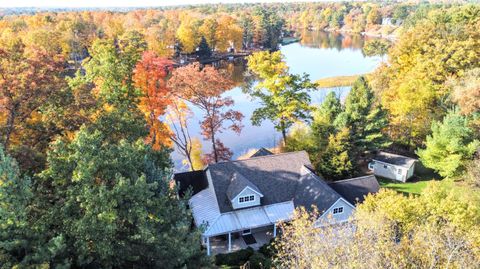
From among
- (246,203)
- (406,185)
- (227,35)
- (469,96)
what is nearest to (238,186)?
(246,203)

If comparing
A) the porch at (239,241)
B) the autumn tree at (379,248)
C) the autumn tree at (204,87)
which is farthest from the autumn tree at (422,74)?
the autumn tree at (379,248)

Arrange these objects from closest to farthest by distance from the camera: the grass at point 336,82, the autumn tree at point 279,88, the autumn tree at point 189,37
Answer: the autumn tree at point 279,88 → the grass at point 336,82 → the autumn tree at point 189,37

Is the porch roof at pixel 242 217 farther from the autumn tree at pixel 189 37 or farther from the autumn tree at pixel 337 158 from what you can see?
the autumn tree at pixel 189 37

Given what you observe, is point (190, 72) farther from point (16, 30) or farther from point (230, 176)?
point (16, 30)

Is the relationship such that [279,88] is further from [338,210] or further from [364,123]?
[338,210]

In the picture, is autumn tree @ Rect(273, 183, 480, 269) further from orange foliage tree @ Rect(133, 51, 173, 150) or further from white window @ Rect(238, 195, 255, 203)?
orange foliage tree @ Rect(133, 51, 173, 150)

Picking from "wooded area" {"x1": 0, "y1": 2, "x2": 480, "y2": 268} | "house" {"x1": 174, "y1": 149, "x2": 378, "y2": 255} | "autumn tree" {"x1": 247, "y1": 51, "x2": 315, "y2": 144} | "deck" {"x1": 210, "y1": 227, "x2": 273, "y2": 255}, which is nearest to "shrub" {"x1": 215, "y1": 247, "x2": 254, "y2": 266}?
"house" {"x1": 174, "y1": 149, "x2": 378, "y2": 255}
